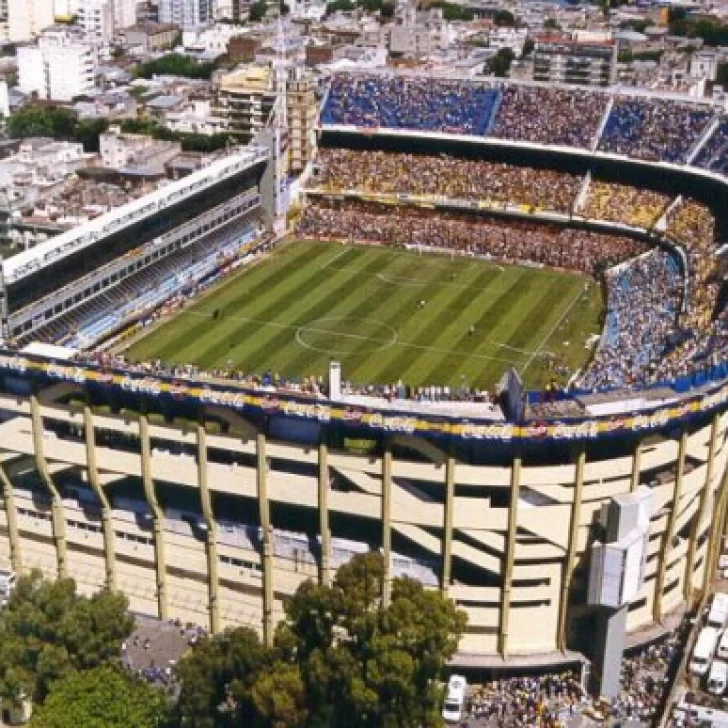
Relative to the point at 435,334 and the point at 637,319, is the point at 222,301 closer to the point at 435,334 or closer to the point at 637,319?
the point at 435,334

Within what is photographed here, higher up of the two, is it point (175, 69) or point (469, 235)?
point (175, 69)

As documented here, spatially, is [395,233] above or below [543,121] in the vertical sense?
below

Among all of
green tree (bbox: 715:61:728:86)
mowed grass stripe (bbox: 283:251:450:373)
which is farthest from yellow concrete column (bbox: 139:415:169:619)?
green tree (bbox: 715:61:728:86)

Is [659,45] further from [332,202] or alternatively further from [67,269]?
[67,269]

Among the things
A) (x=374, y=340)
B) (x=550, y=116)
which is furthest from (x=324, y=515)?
(x=550, y=116)

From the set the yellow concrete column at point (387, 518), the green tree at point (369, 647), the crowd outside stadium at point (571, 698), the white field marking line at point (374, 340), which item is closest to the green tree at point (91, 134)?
the white field marking line at point (374, 340)

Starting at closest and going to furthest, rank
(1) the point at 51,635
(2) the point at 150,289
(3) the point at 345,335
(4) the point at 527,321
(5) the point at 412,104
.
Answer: (1) the point at 51,635 < (3) the point at 345,335 < (2) the point at 150,289 < (4) the point at 527,321 < (5) the point at 412,104

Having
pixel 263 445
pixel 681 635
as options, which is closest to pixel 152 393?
pixel 263 445
